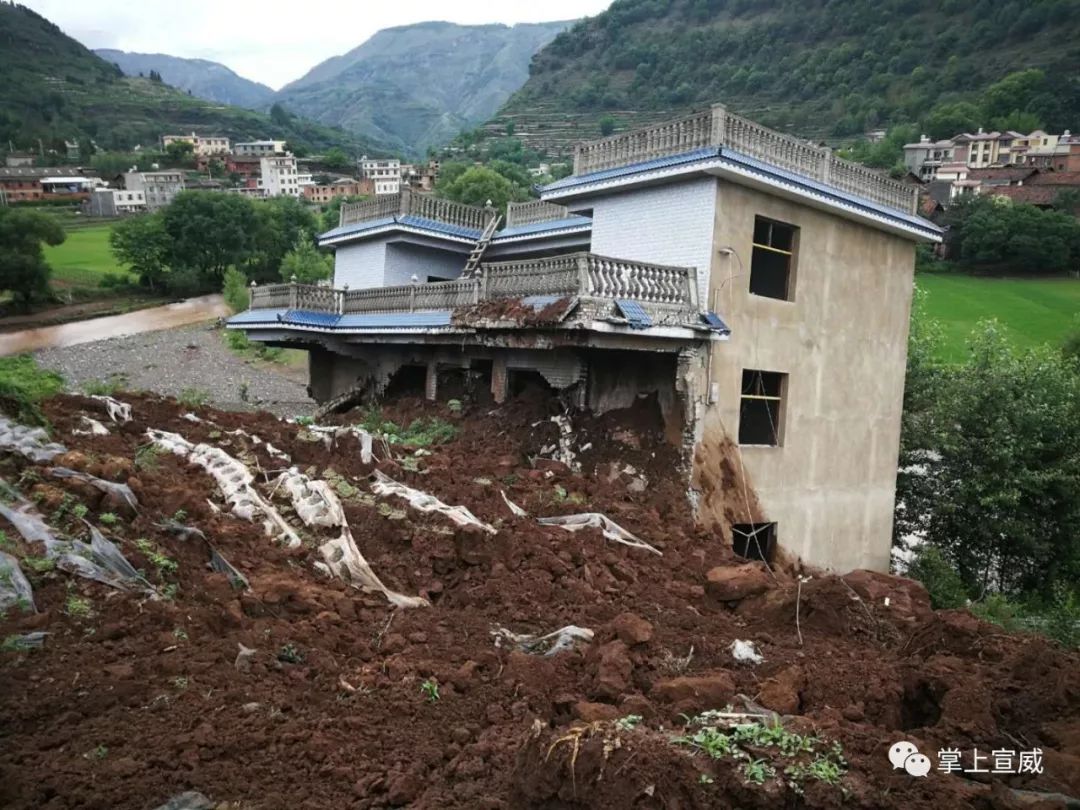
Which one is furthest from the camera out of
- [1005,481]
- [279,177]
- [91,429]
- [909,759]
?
[279,177]

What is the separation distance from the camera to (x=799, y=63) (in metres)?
136

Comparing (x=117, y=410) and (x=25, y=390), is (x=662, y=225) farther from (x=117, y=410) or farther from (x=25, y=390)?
(x=25, y=390)

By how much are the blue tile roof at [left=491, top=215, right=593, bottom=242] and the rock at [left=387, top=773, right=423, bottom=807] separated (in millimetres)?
13371

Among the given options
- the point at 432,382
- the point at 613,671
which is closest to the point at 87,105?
the point at 432,382

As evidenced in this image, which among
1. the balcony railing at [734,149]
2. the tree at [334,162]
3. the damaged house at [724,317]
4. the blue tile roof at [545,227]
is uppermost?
the tree at [334,162]

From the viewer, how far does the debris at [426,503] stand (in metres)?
9.81

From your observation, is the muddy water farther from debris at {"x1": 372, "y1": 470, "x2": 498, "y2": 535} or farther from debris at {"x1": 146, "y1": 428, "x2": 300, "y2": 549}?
debris at {"x1": 372, "y1": 470, "x2": 498, "y2": 535}

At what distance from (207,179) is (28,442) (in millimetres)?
119188

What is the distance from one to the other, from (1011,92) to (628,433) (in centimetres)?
11348

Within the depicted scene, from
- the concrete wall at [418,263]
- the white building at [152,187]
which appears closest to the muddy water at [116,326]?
the concrete wall at [418,263]

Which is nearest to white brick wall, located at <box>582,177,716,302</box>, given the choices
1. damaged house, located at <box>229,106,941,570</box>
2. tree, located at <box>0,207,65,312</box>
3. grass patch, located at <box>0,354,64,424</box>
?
damaged house, located at <box>229,106,941,570</box>

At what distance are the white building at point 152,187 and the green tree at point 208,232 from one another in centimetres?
4254

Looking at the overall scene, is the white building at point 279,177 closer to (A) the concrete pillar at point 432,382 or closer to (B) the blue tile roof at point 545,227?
(B) the blue tile roof at point 545,227

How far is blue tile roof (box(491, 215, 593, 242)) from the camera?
58.1 ft
